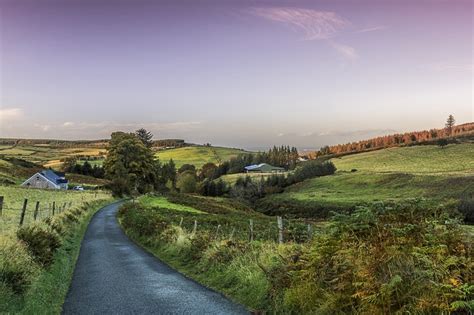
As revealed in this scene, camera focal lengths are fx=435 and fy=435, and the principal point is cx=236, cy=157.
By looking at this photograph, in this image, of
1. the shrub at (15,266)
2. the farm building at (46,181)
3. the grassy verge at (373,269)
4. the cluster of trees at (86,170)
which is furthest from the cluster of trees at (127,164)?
the grassy verge at (373,269)

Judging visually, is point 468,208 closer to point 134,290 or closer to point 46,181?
point 134,290

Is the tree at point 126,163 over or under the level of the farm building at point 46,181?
over

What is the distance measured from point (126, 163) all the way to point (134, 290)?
82.3 m

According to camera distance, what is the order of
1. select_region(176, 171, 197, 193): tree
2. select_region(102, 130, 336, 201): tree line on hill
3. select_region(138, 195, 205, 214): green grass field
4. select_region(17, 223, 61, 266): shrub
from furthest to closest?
select_region(176, 171, 197, 193): tree, select_region(102, 130, 336, 201): tree line on hill, select_region(138, 195, 205, 214): green grass field, select_region(17, 223, 61, 266): shrub

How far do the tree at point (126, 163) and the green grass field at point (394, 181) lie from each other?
1255 inches

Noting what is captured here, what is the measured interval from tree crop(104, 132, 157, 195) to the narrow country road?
70.2 metres

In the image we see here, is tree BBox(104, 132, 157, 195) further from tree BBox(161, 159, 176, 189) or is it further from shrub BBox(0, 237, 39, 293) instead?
shrub BBox(0, 237, 39, 293)

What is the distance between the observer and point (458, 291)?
252 inches

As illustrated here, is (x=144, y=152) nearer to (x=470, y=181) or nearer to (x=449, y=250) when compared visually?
(x=470, y=181)

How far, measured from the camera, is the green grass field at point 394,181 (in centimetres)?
9281

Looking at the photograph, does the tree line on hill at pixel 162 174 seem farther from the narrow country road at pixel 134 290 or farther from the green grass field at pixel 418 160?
the narrow country road at pixel 134 290

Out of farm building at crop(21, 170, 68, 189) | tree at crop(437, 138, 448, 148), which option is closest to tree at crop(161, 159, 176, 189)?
farm building at crop(21, 170, 68, 189)

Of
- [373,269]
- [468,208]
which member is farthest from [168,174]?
[373,269]

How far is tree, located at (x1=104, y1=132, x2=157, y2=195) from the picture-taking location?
89438 mm
